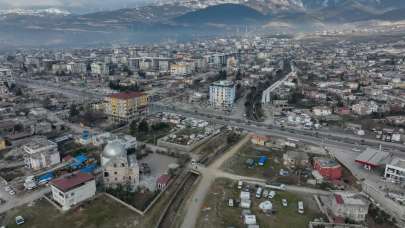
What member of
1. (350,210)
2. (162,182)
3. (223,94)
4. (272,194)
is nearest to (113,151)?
(162,182)

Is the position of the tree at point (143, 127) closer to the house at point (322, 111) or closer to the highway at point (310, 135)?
the highway at point (310, 135)

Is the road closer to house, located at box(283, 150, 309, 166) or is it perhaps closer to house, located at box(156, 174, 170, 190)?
house, located at box(156, 174, 170, 190)

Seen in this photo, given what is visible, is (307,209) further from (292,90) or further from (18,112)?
(18,112)

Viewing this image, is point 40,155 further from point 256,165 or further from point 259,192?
point 256,165

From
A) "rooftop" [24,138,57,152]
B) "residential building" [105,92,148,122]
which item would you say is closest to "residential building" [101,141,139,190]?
"rooftop" [24,138,57,152]

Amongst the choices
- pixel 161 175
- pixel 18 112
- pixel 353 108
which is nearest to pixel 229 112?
pixel 353 108

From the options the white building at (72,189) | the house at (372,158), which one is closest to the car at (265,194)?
the house at (372,158)
